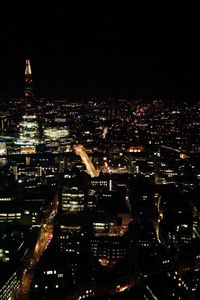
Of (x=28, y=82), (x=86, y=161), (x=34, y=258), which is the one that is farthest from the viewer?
(x=28, y=82)

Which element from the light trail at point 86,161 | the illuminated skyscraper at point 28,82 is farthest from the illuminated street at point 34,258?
the illuminated skyscraper at point 28,82

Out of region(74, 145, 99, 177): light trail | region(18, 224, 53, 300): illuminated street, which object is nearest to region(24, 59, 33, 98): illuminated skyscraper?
region(74, 145, 99, 177): light trail

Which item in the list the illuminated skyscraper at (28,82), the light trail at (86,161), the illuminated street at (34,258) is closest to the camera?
the illuminated street at (34,258)

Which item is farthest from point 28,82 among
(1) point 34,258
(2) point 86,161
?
(1) point 34,258

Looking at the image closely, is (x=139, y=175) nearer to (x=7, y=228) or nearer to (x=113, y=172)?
(x=113, y=172)

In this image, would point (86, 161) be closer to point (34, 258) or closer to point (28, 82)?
point (34, 258)

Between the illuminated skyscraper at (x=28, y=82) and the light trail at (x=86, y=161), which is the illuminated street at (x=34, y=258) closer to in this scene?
the light trail at (x=86, y=161)

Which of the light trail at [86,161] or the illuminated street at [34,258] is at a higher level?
the illuminated street at [34,258]

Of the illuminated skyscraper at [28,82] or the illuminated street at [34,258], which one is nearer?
the illuminated street at [34,258]

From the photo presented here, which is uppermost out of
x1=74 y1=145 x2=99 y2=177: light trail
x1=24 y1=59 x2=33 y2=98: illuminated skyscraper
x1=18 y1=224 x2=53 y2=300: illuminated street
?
x1=24 y1=59 x2=33 y2=98: illuminated skyscraper

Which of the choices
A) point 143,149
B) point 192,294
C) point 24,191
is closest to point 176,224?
point 192,294

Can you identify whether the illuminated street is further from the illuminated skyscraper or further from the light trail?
the illuminated skyscraper
